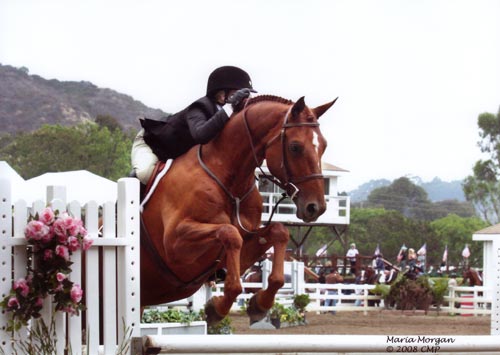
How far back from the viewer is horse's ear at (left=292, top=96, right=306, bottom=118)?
5.39 m

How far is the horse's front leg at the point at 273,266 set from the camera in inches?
209

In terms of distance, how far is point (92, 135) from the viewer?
7094 centimetres

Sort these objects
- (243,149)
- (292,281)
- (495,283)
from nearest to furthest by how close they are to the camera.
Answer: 1. (243,149)
2. (495,283)
3. (292,281)

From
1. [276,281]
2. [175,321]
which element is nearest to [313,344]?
[276,281]

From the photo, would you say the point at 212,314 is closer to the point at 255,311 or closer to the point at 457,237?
the point at 255,311

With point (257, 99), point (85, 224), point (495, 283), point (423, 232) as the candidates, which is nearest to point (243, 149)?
point (257, 99)

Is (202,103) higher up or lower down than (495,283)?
higher up

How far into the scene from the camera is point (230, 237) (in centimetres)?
509

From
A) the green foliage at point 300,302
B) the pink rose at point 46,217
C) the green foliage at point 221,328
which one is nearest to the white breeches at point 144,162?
the pink rose at point 46,217

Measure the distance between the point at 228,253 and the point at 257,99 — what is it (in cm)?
123

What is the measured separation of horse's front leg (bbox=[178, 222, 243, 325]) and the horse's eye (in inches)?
23.8

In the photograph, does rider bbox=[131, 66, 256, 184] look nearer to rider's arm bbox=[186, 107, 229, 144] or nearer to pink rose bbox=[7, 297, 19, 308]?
rider's arm bbox=[186, 107, 229, 144]

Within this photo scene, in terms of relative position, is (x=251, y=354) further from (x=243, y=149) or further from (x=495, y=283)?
(x=495, y=283)

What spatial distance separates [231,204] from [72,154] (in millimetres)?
64812
